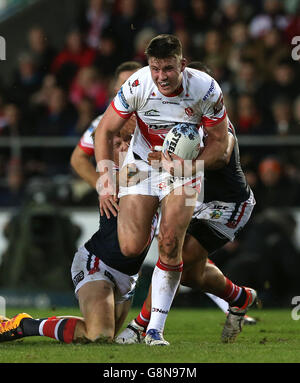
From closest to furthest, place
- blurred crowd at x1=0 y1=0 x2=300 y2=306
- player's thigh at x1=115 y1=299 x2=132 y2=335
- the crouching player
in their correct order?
the crouching player, player's thigh at x1=115 y1=299 x2=132 y2=335, blurred crowd at x1=0 y1=0 x2=300 y2=306

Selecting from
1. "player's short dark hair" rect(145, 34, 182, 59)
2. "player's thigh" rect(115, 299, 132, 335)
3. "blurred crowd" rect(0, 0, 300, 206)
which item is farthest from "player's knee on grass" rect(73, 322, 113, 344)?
"blurred crowd" rect(0, 0, 300, 206)

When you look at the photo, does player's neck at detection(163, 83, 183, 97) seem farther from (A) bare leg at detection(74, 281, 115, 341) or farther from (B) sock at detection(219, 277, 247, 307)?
(B) sock at detection(219, 277, 247, 307)

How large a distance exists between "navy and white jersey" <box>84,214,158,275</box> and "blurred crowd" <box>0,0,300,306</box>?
4.28 metres

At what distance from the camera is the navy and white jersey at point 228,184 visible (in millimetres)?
7439

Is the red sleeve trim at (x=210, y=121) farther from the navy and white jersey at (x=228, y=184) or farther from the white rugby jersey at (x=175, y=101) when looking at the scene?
the navy and white jersey at (x=228, y=184)

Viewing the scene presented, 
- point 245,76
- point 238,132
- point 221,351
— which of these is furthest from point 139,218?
point 245,76

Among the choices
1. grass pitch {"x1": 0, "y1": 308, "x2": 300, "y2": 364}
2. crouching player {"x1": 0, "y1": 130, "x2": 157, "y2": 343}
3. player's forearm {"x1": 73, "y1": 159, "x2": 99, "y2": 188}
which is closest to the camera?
grass pitch {"x1": 0, "y1": 308, "x2": 300, "y2": 364}

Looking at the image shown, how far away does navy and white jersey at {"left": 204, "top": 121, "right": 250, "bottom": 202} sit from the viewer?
7.44m

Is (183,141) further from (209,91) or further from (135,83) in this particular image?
(135,83)

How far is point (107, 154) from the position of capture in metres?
6.71

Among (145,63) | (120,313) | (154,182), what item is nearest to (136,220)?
(154,182)

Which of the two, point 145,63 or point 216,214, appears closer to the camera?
point 216,214

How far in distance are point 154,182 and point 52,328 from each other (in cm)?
134

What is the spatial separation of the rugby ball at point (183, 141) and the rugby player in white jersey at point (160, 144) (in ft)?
0.23
